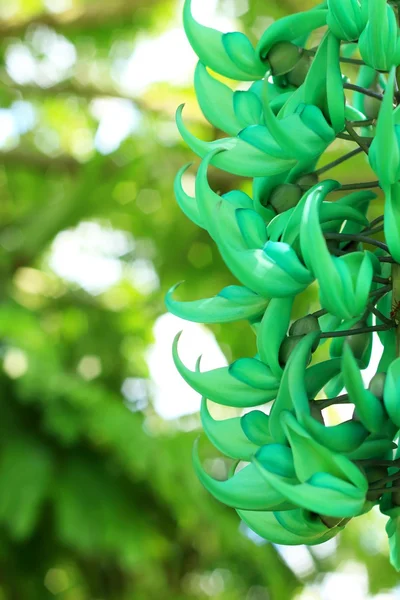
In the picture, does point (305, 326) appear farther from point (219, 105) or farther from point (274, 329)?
point (219, 105)

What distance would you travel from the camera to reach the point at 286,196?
50 cm

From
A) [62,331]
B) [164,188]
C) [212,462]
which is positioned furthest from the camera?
[212,462]

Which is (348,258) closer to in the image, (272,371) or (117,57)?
(272,371)

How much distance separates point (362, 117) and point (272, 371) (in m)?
0.21

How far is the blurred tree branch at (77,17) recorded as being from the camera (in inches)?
86.6

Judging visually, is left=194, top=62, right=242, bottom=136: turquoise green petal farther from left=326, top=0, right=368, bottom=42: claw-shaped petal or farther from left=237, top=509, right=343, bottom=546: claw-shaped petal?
left=237, top=509, right=343, bottom=546: claw-shaped petal

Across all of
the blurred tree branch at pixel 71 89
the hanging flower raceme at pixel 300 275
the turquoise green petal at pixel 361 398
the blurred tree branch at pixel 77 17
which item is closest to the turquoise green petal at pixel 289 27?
the hanging flower raceme at pixel 300 275

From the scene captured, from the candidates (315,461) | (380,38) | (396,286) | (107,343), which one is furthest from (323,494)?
(107,343)

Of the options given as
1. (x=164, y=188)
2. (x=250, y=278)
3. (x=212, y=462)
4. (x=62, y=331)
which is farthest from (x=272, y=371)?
(x=212, y=462)

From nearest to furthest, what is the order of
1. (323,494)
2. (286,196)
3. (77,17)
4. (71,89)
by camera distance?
(323,494) → (286,196) → (71,89) → (77,17)

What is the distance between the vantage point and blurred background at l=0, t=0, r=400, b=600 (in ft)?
5.73

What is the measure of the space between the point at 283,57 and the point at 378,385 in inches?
9.2

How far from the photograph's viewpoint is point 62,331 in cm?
225

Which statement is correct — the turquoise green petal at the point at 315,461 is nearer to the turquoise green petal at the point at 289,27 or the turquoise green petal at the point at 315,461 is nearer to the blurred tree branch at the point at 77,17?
the turquoise green petal at the point at 289,27
